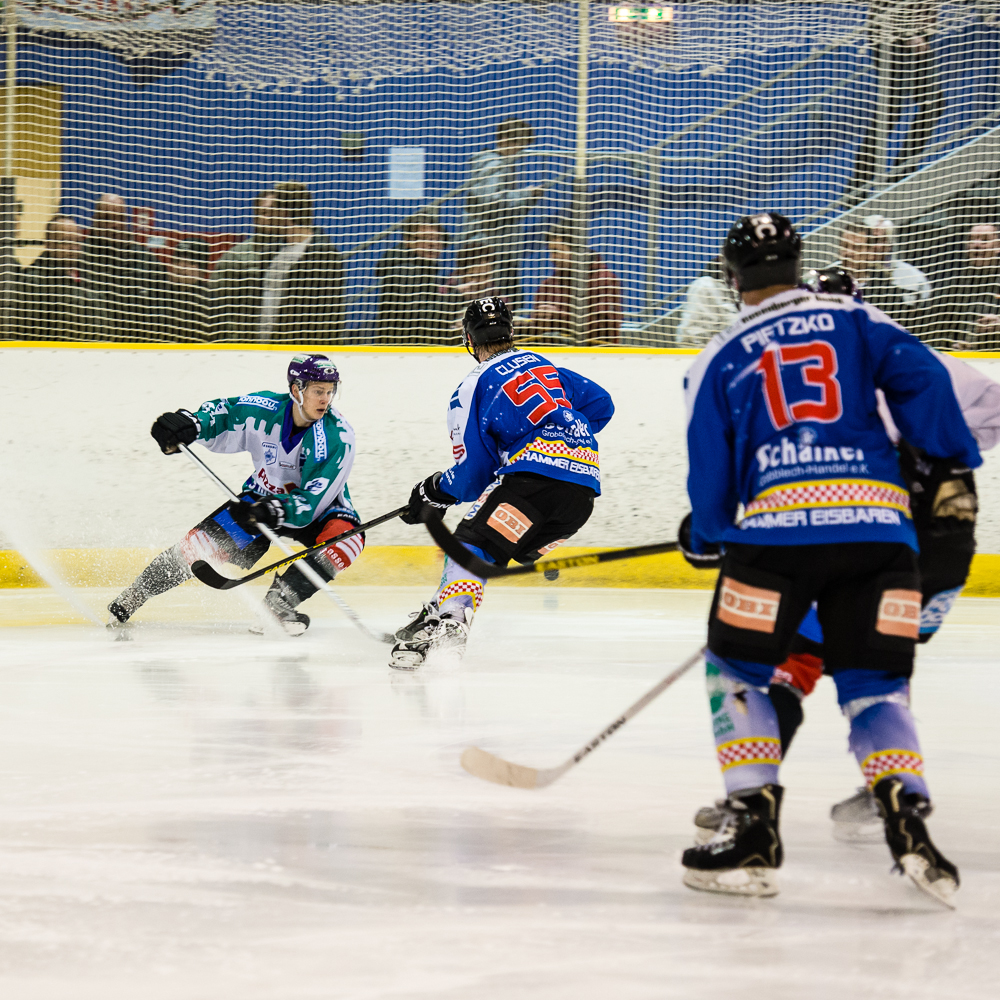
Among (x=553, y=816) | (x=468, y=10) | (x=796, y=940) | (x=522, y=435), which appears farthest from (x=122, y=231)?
(x=796, y=940)

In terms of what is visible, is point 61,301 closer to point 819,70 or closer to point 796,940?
point 819,70

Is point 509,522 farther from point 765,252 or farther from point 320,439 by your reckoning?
point 765,252

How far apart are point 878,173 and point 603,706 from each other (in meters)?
4.30

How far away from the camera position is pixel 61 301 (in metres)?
6.12

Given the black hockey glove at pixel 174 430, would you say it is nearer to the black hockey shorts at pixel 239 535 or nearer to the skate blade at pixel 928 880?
the black hockey shorts at pixel 239 535

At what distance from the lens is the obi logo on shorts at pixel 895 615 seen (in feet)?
5.12

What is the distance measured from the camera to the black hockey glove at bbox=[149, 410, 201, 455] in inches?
166

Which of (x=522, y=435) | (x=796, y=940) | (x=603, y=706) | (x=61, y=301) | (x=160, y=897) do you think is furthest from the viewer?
(x=61, y=301)

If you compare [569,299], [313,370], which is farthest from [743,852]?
[569,299]

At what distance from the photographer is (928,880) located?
147 centimetres

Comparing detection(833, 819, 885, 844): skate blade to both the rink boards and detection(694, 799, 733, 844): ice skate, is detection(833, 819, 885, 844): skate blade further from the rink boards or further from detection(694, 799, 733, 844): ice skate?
the rink boards

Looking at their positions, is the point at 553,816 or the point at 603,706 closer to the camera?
the point at 553,816

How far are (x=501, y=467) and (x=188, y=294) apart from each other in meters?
3.17

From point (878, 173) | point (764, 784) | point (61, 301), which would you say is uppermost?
point (878, 173)
